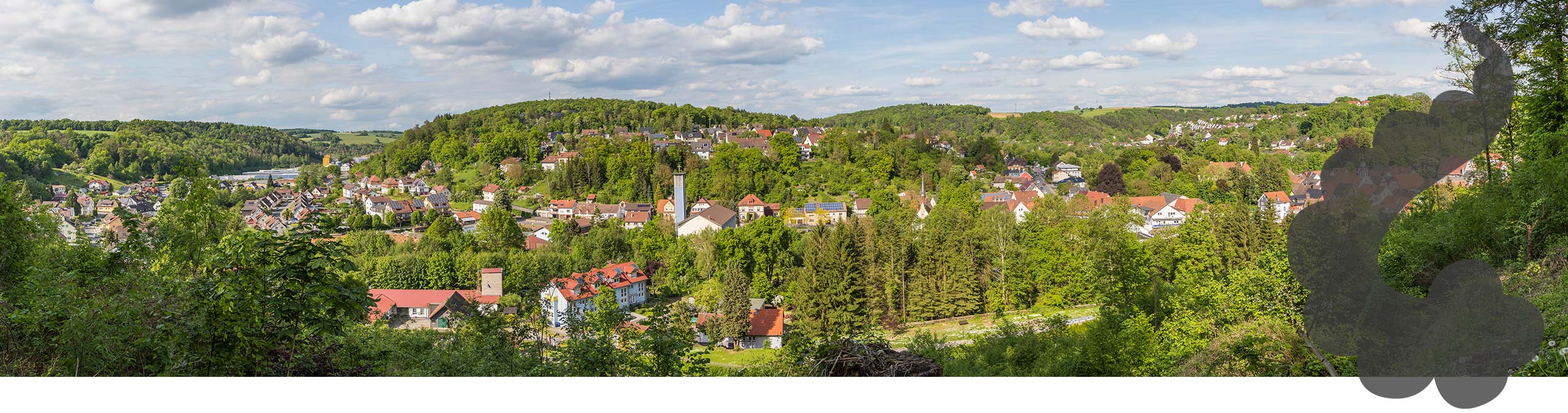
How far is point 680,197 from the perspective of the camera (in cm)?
3447

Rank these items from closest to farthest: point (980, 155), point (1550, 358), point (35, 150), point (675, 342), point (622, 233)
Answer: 1. point (1550, 358)
2. point (675, 342)
3. point (35, 150)
4. point (622, 233)
5. point (980, 155)

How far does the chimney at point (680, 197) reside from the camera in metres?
33.6

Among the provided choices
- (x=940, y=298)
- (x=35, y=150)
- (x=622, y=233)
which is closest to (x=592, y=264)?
(x=622, y=233)

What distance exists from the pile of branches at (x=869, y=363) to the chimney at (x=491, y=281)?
18210 millimetres

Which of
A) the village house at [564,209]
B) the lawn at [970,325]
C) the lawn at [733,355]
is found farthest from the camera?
the village house at [564,209]

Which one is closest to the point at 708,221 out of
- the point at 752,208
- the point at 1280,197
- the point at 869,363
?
the point at 752,208

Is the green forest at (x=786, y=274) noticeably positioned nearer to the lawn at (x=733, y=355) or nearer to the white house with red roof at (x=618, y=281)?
the lawn at (x=733, y=355)

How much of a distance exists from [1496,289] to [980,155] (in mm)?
45343

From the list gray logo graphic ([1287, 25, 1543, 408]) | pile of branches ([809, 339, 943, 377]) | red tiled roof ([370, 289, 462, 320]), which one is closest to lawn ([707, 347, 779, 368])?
red tiled roof ([370, 289, 462, 320])

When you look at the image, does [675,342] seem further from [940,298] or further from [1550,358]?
[940,298]

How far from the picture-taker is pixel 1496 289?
198 centimetres

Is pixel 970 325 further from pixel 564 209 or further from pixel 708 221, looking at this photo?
pixel 564 209

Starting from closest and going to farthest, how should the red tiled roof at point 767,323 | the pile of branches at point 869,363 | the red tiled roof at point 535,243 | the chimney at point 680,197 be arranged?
the pile of branches at point 869,363
the red tiled roof at point 767,323
the red tiled roof at point 535,243
the chimney at point 680,197

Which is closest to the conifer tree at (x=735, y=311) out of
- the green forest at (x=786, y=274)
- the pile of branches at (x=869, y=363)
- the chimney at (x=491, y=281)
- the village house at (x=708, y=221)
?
the green forest at (x=786, y=274)
